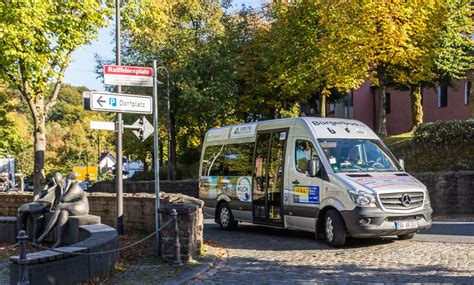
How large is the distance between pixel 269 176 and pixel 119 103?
4.19 m

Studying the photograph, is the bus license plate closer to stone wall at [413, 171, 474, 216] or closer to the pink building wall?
stone wall at [413, 171, 474, 216]

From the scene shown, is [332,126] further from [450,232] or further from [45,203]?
[45,203]

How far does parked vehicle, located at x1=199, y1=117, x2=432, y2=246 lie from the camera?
10.2 metres

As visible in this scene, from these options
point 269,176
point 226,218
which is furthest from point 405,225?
point 226,218

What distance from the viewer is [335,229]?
10508mm

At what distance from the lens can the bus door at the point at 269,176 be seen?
1238 cm

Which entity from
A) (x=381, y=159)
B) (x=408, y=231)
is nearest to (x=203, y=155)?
(x=381, y=159)

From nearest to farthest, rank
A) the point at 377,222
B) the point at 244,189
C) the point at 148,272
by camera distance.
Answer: the point at 148,272 < the point at 377,222 < the point at 244,189

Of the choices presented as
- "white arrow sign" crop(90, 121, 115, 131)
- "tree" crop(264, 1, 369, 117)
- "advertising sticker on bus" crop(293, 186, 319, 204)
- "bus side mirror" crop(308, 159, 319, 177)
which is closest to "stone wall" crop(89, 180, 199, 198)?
"tree" crop(264, 1, 369, 117)

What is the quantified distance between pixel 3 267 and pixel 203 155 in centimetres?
746

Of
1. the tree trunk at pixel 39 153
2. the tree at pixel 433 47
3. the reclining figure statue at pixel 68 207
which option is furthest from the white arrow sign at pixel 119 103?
the tree at pixel 433 47

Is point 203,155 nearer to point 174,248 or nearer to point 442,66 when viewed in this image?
point 174,248

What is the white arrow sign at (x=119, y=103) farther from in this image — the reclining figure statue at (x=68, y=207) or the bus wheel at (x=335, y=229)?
the bus wheel at (x=335, y=229)

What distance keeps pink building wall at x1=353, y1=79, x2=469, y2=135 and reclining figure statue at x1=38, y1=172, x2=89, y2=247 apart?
27.6m
